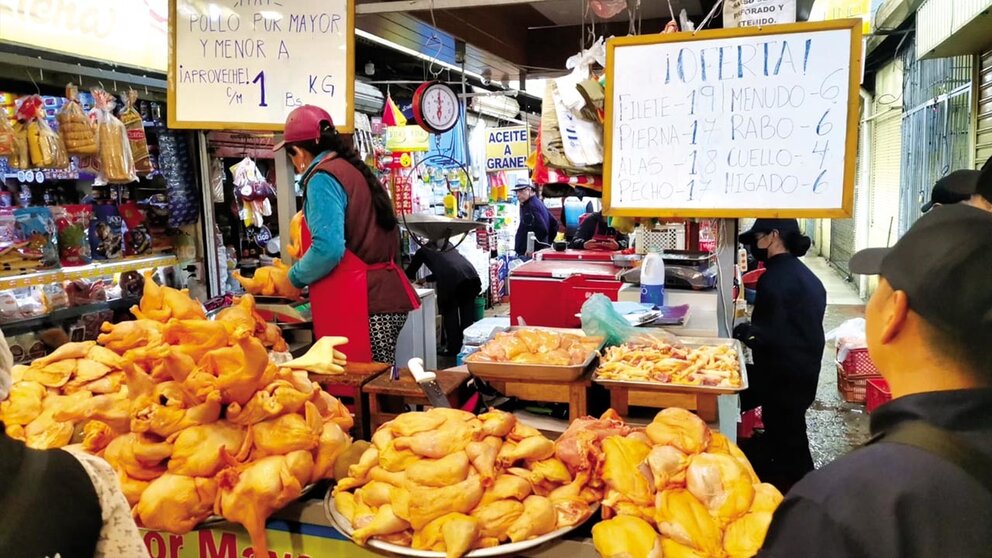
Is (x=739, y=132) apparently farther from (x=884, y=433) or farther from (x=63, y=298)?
(x=63, y=298)

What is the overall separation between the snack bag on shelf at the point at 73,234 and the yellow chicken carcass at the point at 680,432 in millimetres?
4743

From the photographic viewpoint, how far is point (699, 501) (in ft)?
5.18

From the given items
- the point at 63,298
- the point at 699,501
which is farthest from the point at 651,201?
the point at 63,298

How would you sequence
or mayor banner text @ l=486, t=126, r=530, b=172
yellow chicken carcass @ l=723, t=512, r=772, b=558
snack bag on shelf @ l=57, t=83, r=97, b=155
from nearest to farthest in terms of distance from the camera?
1. yellow chicken carcass @ l=723, t=512, r=772, b=558
2. snack bag on shelf @ l=57, t=83, r=97, b=155
3. or mayor banner text @ l=486, t=126, r=530, b=172

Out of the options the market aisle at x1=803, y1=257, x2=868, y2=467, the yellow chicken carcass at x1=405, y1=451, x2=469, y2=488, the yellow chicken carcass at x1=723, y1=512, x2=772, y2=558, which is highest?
the yellow chicken carcass at x1=405, y1=451, x2=469, y2=488

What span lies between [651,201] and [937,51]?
5.53 m

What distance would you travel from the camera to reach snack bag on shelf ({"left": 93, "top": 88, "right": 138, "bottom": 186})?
4.46 metres

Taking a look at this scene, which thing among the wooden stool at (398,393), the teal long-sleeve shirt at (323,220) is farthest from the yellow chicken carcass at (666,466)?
Result: the teal long-sleeve shirt at (323,220)

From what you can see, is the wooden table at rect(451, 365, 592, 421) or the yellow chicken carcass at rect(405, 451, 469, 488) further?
the wooden table at rect(451, 365, 592, 421)

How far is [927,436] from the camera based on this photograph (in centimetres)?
104

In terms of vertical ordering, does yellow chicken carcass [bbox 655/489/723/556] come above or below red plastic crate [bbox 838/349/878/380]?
above

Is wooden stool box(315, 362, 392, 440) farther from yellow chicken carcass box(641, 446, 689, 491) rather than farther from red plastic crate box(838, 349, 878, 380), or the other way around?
red plastic crate box(838, 349, 878, 380)

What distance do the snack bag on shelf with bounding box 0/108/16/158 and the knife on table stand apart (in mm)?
3195

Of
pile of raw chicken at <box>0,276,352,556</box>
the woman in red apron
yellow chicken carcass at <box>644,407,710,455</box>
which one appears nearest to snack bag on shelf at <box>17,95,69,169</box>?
the woman in red apron
